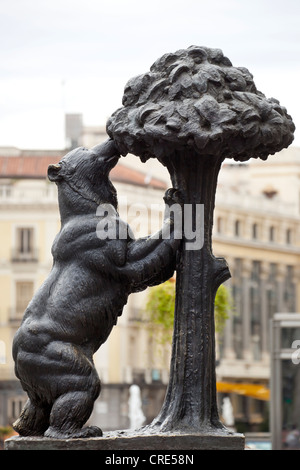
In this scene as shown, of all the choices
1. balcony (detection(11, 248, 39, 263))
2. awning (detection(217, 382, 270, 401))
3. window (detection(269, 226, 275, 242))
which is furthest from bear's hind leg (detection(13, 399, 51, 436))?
window (detection(269, 226, 275, 242))

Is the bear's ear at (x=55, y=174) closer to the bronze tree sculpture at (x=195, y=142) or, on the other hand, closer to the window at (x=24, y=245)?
the bronze tree sculpture at (x=195, y=142)

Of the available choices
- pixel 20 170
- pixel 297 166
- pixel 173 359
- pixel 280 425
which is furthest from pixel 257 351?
pixel 173 359

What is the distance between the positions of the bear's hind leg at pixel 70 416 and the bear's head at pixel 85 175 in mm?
1432

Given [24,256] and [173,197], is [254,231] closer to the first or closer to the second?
[24,256]

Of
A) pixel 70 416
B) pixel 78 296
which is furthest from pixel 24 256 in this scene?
pixel 70 416

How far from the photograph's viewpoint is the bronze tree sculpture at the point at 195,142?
35.3 feet

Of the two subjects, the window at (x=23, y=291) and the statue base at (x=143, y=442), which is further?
the window at (x=23, y=291)

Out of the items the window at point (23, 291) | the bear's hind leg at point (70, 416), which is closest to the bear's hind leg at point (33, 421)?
→ the bear's hind leg at point (70, 416)

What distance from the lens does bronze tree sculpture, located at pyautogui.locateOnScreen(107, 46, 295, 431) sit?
35.3 feet

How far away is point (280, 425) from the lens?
1100 inches

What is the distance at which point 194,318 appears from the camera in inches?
436

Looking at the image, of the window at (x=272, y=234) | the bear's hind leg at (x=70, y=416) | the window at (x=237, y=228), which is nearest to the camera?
the bear's hind leg at (x=70, y=416)

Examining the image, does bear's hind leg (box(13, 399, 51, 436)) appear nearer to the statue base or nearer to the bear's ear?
the statue base
